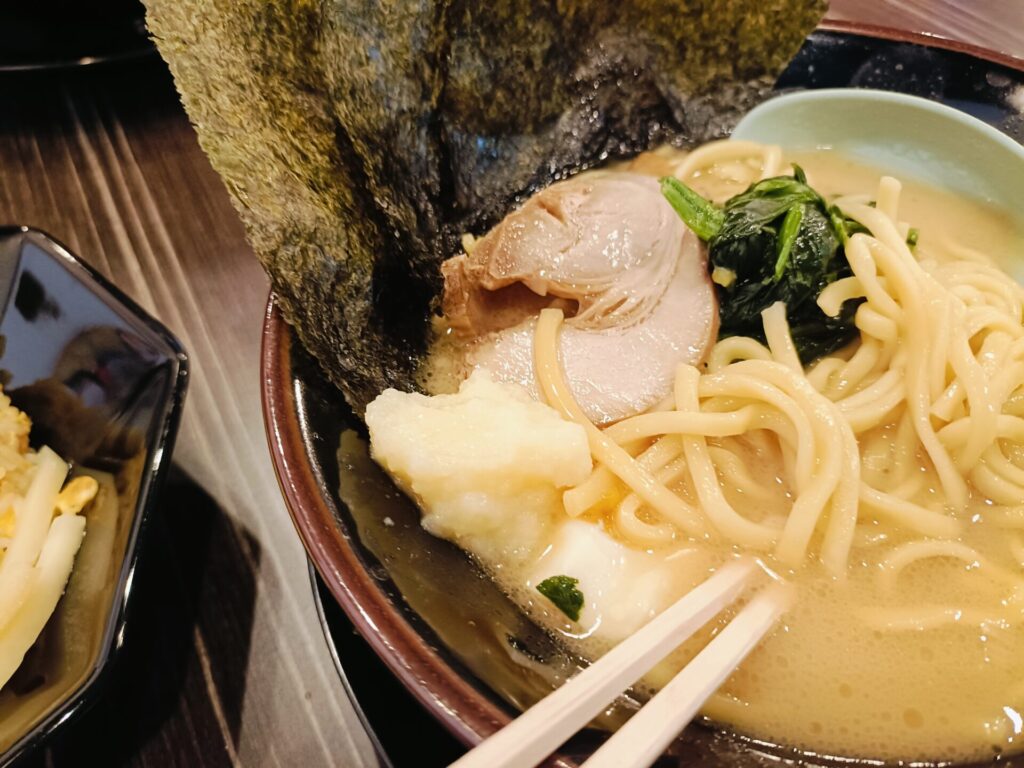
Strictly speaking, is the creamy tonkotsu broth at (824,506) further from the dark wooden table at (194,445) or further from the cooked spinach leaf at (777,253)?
the dark wooden table at (194,445)

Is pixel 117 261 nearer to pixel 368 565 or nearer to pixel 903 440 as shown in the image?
pixel 368 565

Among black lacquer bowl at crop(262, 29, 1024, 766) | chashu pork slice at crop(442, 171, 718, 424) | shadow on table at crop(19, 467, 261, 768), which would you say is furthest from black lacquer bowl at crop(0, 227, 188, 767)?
chashu pork slice at crop(442, 171, 718, 424)

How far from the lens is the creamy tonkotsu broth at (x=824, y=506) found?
1.22m

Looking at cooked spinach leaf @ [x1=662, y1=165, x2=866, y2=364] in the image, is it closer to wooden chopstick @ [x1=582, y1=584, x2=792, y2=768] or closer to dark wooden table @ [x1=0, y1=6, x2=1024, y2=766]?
wooden chopstick @ [x1=582, y1=584, x2=792, y2=768]

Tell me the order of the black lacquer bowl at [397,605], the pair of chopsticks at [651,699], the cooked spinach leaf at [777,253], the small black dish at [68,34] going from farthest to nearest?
1. the small black dish at [68,34]
2. the cooked spinach leaf at [777,253]
3. the black lacquer bowl at [397,605]
4. the pair of chopsticks at [651,699]

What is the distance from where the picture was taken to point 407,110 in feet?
4.99

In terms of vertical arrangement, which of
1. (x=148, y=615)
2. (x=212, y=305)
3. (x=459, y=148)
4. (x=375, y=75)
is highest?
(x=375, y=75)

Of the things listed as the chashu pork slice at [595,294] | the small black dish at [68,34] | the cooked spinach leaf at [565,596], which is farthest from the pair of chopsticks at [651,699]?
the small black dish at [68,34]

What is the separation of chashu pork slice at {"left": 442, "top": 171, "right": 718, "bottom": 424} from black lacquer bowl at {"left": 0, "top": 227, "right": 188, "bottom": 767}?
668mm

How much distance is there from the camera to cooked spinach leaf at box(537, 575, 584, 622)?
50.9 inches

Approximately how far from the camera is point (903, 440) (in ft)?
4.99

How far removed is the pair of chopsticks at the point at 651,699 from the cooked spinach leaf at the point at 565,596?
0.19 m

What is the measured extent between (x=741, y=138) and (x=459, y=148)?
873mm

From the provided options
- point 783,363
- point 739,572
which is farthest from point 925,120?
point 739,572
